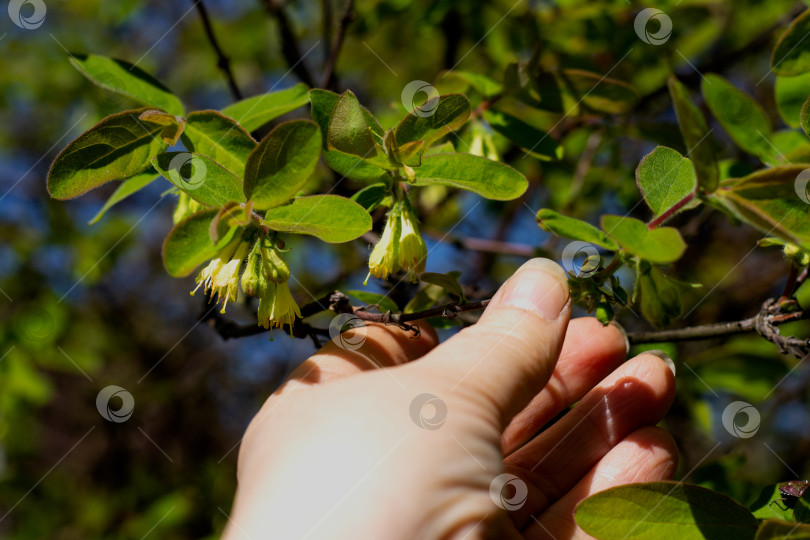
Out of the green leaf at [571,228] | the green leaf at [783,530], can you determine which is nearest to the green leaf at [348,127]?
the green leaf at [571,228]

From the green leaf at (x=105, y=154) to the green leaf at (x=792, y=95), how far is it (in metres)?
1.74

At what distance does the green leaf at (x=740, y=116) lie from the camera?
5.34ft

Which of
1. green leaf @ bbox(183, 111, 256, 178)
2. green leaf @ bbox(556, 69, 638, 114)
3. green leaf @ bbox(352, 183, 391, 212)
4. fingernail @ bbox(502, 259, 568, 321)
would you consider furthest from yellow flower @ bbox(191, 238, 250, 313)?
green leaf @ bbox(556, 69, 638, 114)

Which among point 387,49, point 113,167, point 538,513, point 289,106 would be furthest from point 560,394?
point 387,49

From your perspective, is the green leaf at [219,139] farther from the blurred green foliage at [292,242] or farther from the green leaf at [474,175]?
the blurred green foliage at [292,242]

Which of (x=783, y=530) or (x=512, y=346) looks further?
(x=512, y=346)

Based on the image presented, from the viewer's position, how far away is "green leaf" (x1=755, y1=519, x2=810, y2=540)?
43.8 inches

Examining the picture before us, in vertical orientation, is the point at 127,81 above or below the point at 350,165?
above

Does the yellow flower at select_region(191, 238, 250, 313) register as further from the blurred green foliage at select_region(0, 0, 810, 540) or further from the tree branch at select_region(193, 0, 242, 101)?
the tree branch at select_region(193, 0, 242, 101)

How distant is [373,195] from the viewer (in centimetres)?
156

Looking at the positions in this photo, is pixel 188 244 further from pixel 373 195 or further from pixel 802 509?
pixel 802 509

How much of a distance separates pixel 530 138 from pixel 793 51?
0.73 meters

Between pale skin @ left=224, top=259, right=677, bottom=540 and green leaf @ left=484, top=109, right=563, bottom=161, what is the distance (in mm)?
538

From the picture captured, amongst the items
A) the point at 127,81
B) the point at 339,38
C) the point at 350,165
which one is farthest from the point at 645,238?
the point at 339,38
